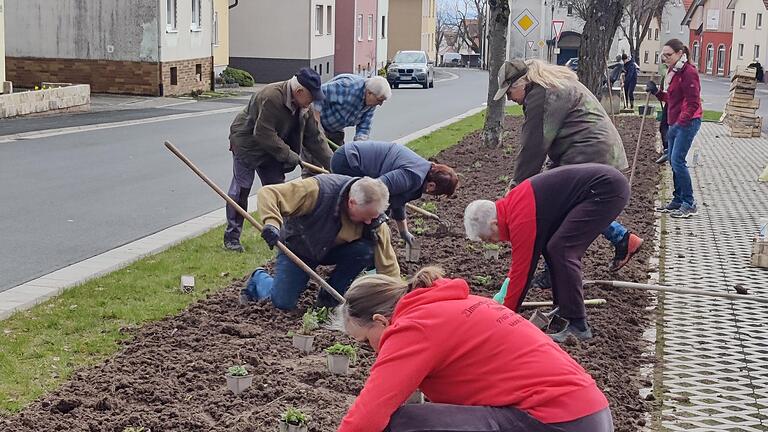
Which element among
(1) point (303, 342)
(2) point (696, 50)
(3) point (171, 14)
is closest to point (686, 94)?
(1) point (303, 342)

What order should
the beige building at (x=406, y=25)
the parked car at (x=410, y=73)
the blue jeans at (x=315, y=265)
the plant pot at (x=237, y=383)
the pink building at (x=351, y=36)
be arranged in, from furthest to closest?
the beige building at (x=406, y=25) → the pink building at (x=351, y=36) → the parked car at (x=410, y=73) → the blue jeans at (x=315, y=265) → the plant pot at (x=237, y=383)

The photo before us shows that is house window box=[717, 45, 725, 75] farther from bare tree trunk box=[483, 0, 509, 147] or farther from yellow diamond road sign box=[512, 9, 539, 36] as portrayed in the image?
bare tree trunk box=[483, 0, 509, 147]

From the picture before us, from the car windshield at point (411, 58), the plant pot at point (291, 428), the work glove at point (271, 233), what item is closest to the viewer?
the plant pot at point (291, 428)

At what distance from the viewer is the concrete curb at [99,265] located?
7844 millimetres

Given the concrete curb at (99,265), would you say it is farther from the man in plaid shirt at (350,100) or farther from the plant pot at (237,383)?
the plant pot at (237,383)

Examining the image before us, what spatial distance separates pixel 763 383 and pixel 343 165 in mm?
3230

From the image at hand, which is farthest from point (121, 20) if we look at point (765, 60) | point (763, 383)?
point (765, 60)

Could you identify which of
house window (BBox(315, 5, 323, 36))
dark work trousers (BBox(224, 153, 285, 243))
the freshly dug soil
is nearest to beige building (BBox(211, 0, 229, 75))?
house window (BBox(315, 5, 323, 36))

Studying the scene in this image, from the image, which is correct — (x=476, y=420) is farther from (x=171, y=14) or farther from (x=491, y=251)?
(x=171, y=14)

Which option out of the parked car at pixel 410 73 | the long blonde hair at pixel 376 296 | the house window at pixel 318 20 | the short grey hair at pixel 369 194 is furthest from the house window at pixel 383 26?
the long blonde hair at pixel 376 296

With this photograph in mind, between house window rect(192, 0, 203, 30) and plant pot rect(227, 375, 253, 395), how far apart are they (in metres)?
32.1

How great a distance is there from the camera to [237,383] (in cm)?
564

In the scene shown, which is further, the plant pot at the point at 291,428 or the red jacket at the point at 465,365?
the plant pot at the point at 291,428

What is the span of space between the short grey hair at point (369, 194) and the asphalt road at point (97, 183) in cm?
319
